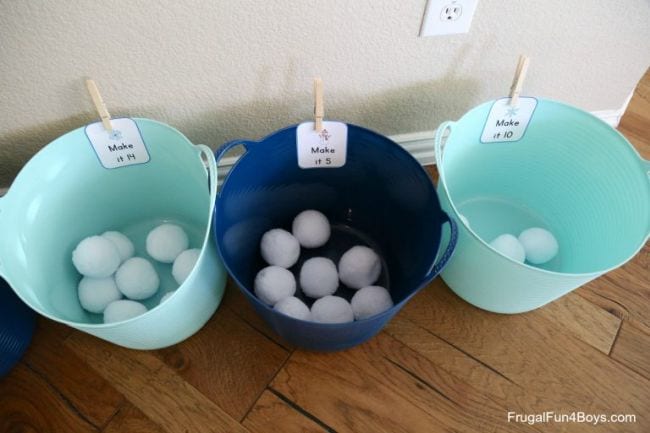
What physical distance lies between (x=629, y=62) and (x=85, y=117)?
112 cm

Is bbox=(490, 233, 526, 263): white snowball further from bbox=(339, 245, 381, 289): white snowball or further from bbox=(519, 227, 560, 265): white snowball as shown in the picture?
bbox=(339, 245, 381, 289): white snowball

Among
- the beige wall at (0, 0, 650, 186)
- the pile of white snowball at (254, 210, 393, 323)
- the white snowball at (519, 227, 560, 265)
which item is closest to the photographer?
the beige wall at (0, 0, 650, 186)

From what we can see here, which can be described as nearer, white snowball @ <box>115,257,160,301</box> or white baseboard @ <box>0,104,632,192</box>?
white snowball @ <box>115,257,160,301</box>

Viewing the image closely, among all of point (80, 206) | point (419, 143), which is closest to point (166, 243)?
point (80, 206)

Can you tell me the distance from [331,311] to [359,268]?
0.11 metres

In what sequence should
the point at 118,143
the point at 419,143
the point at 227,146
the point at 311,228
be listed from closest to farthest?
the point at 227,146 < the point at 118,143 < the point at 311,228 < the point at 419,143

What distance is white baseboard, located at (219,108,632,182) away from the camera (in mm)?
992

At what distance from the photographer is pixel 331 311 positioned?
0.79 meters

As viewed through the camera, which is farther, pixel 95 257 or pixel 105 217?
pixel 105 217

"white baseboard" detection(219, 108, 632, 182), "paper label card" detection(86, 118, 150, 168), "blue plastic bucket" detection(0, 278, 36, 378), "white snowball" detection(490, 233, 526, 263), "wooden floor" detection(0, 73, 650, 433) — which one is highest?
"paper label card" detection(86, 118, 150, 168)

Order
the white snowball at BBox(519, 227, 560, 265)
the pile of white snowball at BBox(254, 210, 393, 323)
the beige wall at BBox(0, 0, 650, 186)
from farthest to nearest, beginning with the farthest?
the white snowball at BBox(519, 227, 560, 265) < the pile of white snowball at BBox(254, 210, 393, 323) < the beige wall at BBox(0, 0, 650, 186)

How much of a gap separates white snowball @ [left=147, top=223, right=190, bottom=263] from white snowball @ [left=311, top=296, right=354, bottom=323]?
0.97ft

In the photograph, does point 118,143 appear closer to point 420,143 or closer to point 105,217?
point 105,217

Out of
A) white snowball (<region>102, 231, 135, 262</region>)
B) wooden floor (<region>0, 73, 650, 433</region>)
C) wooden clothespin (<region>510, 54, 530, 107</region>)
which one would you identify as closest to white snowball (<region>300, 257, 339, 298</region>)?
wooden floor (<region>0, 73, 650, 433</region>)
